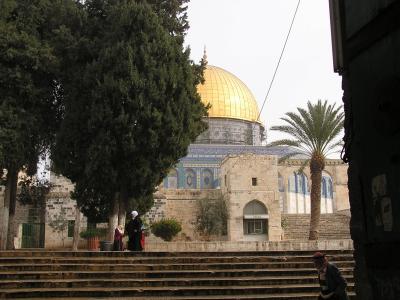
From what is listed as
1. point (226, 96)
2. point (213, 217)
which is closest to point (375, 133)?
point (213, 217)

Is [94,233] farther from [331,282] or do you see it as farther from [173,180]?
[331,282]

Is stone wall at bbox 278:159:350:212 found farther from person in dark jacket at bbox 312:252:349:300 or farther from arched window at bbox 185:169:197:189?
person in dark jacket at bbox 312:252:349:300

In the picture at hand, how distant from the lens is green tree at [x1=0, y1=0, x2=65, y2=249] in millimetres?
14352

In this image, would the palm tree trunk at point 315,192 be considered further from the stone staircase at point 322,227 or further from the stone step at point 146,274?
the stone step at point 146,274

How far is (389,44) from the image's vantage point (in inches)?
129

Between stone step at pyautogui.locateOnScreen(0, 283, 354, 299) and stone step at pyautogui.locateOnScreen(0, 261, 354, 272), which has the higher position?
stone step at pyautogui.locateOnScreen(0, 261, 354, 272)

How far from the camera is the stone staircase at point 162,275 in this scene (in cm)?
809

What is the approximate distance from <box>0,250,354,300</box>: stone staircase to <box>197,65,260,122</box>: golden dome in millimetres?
31528

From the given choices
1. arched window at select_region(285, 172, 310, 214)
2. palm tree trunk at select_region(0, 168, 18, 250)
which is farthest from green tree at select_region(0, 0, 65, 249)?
arched window at select_region(285, 172, 310, 214)

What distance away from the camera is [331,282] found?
5086mm

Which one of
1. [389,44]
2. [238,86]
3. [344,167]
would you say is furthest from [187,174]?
[389,44]

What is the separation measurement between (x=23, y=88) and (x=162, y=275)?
8094 mm

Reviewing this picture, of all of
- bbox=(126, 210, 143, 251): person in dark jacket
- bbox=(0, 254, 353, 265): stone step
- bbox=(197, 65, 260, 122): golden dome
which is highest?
bbox=(197, 65, 260, 122): golden dome

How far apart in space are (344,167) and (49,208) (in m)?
24.2
